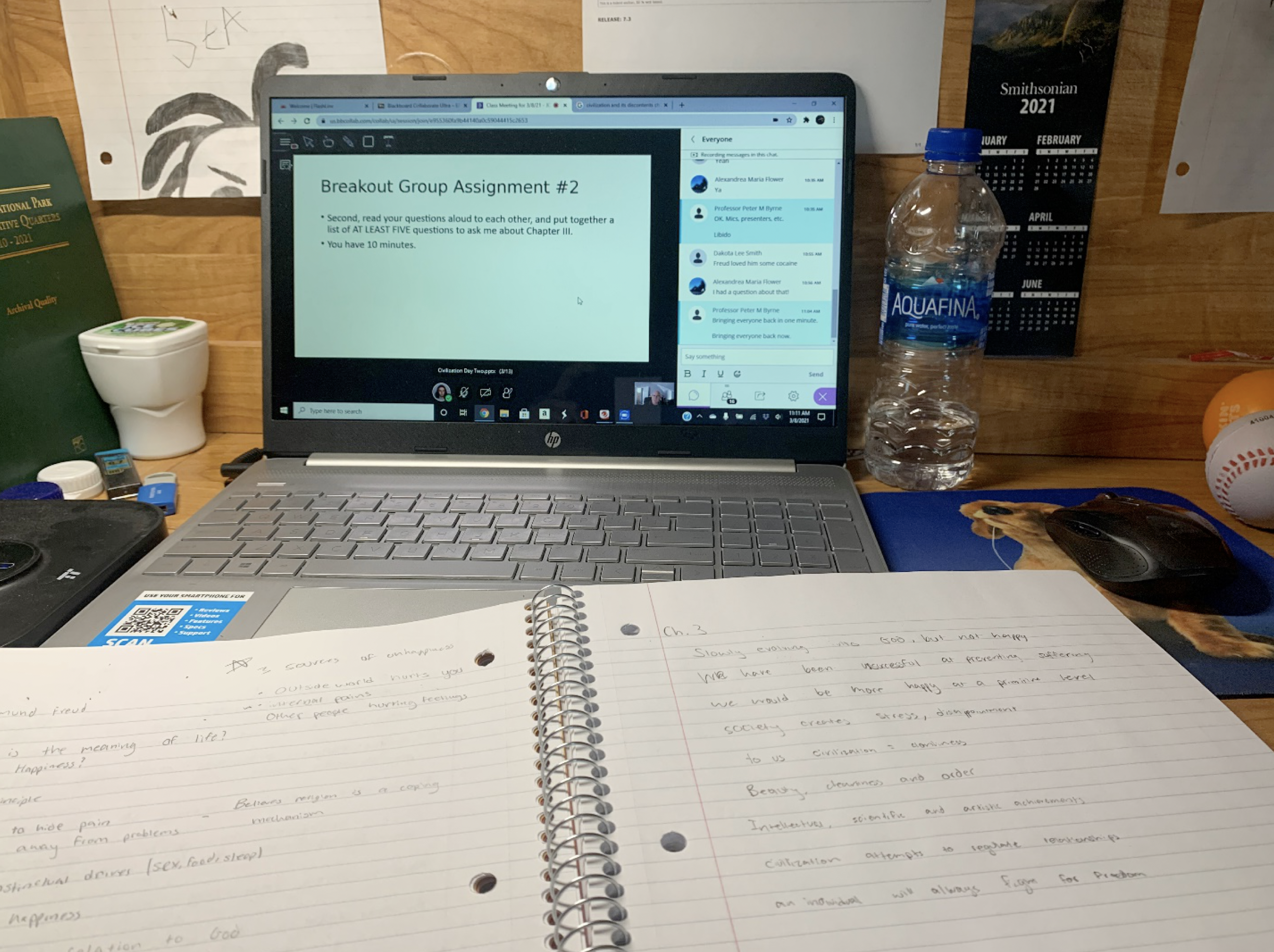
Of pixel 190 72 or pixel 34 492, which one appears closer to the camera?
pixel 34 492

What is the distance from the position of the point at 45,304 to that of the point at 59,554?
337mm

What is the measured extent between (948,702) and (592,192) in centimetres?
58

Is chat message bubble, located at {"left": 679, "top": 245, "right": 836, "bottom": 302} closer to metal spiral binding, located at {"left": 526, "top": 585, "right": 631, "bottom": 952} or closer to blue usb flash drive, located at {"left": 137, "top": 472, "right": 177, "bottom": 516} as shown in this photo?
metal spiral binding, located at {"left": 526, "top": 585, "right": 631, "bottom": 952}

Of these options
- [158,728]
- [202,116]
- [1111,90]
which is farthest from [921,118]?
[158,728]

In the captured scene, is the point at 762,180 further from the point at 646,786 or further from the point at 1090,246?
the point at 646,786

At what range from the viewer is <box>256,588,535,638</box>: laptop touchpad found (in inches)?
25.8

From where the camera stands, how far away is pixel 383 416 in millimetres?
911

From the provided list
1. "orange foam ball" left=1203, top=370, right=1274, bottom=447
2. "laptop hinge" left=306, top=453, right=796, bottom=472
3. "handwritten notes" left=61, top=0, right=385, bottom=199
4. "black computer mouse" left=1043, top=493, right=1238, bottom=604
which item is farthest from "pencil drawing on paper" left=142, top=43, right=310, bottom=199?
"orange foam ball" left=1203, top=370, right=1274, bottom=447

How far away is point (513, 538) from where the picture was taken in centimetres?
78

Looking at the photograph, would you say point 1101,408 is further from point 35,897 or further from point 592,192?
point 35,897

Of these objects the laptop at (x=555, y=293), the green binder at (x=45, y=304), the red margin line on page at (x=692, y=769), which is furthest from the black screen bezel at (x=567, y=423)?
the red margin line on page at (x=692, y=769)

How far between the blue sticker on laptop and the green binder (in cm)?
30

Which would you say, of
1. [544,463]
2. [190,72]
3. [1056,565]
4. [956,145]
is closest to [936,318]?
[956,145]

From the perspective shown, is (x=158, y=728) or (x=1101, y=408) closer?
(x=158, y=728)
